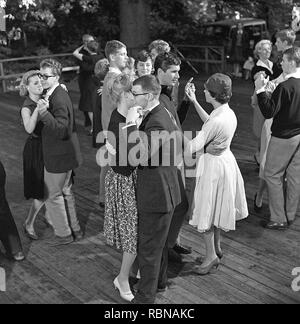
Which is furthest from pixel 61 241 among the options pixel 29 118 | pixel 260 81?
pixel 260 81

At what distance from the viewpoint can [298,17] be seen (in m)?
9.30

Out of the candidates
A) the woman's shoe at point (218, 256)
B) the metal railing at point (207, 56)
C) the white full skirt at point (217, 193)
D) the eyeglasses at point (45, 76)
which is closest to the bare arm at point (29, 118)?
the eyeglasses at point (45, 76)

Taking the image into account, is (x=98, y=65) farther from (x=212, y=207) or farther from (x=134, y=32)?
(x=134, y=32)

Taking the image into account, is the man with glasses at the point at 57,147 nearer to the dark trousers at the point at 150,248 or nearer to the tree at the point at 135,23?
the dark trousers at the point at 150,248

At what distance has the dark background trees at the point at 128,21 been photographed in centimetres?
1498

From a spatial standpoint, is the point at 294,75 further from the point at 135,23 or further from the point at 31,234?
the point at 135,23

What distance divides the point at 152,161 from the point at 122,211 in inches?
21.0

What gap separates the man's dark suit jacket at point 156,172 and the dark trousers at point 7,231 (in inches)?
61.4

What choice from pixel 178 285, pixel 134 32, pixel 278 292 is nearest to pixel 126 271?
pixel 178 285

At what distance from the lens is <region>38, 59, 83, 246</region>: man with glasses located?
4.51 m

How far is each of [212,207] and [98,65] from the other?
2.29 m

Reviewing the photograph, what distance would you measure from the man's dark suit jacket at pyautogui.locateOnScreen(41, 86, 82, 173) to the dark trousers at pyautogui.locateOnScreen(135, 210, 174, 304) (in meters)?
1.29

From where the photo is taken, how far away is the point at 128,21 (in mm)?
14711

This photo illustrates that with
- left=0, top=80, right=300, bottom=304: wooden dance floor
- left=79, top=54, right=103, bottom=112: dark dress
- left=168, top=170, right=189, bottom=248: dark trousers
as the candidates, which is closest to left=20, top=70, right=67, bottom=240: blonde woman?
left=0, top=80, right=300, bottom=304: wooden dance floor
